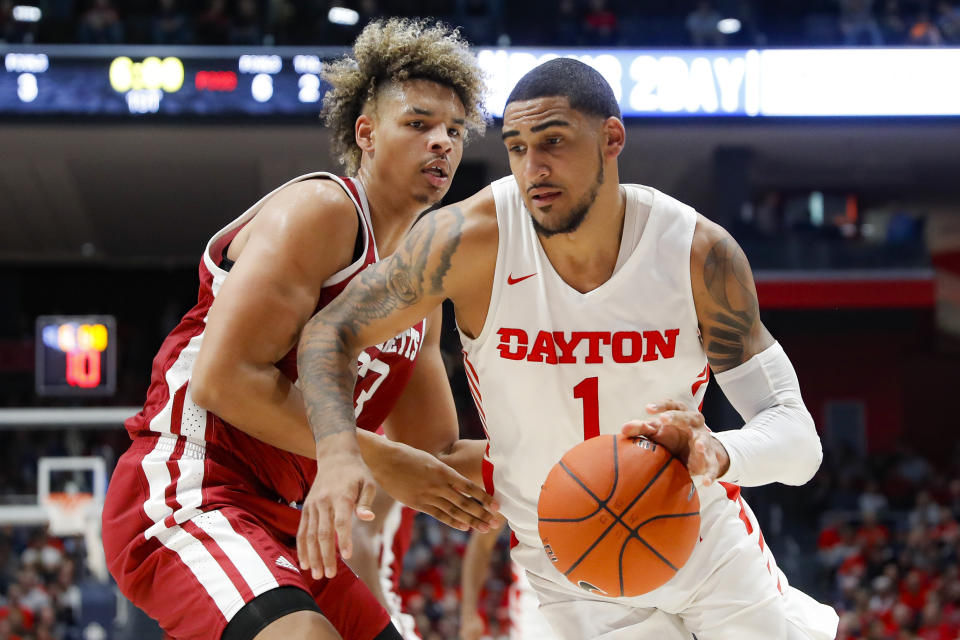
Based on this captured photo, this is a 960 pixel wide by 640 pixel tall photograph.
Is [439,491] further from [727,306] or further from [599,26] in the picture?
[599,26]

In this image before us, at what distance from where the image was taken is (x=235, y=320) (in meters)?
2.59

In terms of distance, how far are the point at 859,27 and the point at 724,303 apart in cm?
1130

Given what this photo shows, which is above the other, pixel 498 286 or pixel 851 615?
pixel 498 286

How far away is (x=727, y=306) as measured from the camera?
266cm

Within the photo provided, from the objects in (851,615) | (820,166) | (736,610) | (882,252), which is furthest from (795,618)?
(820,166)

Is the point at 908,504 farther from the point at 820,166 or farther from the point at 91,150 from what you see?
the point at 91,150

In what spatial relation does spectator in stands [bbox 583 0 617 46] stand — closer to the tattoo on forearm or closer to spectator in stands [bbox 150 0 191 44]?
spectator in stands [bbox 150 0 191 44]

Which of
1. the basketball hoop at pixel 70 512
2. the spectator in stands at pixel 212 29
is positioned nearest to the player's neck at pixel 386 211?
the basketball hoop at pixel 70 512

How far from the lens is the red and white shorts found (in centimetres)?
248

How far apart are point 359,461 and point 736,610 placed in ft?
3.53

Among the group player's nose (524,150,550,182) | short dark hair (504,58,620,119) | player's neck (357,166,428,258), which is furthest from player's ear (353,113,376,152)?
player's nose (524,150,550,182)

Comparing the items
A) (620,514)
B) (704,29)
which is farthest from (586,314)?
(704,29)

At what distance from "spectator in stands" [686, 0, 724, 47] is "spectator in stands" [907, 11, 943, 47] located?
88.2 inches

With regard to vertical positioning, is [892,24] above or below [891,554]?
above
